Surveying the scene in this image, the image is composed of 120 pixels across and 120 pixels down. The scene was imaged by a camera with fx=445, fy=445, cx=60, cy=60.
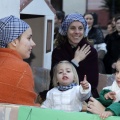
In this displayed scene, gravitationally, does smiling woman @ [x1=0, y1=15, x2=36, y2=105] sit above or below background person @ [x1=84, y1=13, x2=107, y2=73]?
above

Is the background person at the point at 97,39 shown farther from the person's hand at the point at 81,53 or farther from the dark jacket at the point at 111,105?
the dark jacket at the point at 111,105

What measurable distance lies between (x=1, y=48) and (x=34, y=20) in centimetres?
367

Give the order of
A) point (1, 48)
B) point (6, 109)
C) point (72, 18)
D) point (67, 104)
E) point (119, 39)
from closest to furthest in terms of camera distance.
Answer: point (6, 109) < point (1, 48) < point (67, 104) < point (72, 18) < point (119, 39)

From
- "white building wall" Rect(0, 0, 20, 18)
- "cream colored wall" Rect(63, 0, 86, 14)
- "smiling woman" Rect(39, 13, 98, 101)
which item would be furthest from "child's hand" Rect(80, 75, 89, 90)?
"cream colored wall" Rect(63, 0, 86, 14)

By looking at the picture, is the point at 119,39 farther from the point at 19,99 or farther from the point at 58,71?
the point at 19,99

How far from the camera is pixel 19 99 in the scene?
310cm

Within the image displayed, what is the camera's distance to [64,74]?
13.9 ft

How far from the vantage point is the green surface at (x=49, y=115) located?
9.50 feet

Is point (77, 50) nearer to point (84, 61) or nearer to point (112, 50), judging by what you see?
point (84, 61)

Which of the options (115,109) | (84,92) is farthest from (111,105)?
(84,92)

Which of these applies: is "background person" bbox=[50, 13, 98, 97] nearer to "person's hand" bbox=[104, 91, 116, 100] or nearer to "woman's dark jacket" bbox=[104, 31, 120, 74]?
"person's hand" bbox=[104, 91, 116, 100]

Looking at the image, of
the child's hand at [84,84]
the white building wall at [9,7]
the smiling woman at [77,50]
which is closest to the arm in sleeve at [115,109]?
the child's hand at [84,84]

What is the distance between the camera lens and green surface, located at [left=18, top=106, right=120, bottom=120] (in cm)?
290

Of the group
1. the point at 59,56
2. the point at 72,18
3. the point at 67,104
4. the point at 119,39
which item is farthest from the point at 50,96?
the point at 119,39
